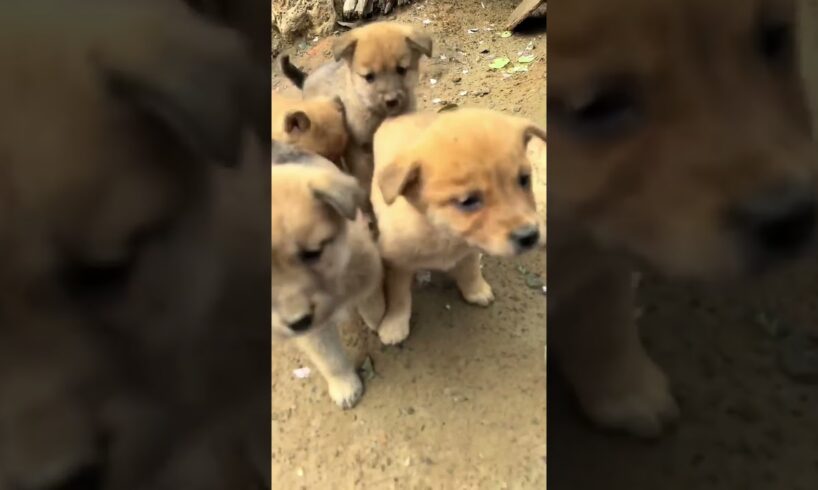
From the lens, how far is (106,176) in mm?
547

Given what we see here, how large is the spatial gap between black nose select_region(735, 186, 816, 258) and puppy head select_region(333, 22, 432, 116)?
4.91ft

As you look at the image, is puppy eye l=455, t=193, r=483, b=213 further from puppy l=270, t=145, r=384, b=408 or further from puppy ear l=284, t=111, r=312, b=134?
puppy ear l=284, t=111, r=312, b=134

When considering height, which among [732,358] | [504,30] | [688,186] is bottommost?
[504,30]

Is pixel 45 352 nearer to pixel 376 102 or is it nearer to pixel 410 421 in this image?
pixel 410 421

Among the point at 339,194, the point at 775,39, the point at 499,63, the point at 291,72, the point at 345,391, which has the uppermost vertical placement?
the point at 775,39

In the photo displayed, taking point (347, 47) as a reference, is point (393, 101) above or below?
below

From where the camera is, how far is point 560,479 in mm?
688

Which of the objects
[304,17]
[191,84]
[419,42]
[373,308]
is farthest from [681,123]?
[304,17]

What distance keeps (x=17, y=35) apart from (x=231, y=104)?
0.16 metres

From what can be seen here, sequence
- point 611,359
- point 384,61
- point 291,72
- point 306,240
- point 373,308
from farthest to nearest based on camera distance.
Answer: point 291,72
point 384,61
point 373,308
point 306,240
point 611,359

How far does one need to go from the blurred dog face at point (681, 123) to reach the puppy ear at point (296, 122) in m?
1.24

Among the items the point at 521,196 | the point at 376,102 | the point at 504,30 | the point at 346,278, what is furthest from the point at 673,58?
the point at 504,30

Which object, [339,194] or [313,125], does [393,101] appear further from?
[339,194]

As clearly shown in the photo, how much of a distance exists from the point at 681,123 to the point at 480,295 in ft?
4.68
